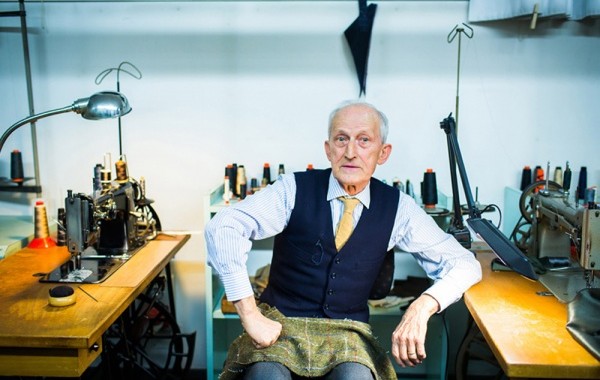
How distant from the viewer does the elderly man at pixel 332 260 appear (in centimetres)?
178

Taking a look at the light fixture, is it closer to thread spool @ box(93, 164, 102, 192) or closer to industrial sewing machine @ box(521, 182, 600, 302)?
thread spool @ box(93, 164, 102, 192)

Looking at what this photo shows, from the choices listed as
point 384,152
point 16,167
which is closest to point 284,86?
point 384,152

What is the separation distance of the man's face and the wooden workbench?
79 cm

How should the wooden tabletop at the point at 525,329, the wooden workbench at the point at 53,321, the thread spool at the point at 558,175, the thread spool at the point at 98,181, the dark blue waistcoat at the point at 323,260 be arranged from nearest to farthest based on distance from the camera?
the wooden tabletop at the point at 525,329
the wooden workbench at the point at 53,321
the dark blue waistcoat at the point at 323,260
the thread spool at the point at 98,181
the thread spool at the point at 558,175

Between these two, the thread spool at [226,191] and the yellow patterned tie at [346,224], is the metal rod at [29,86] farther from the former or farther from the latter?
the yellow patterned tie at [346,224]

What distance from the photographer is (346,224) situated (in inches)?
78.7

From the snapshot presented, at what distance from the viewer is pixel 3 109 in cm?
299

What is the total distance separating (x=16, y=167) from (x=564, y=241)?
2437 mm

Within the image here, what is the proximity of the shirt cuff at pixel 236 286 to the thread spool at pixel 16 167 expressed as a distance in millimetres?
1629

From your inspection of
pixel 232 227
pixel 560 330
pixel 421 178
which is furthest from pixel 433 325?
pixel 232 227

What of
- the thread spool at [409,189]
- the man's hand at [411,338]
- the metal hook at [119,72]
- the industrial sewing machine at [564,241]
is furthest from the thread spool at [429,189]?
the metal hook at [119,72]

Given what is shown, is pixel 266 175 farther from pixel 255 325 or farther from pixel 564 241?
pixel 564 241

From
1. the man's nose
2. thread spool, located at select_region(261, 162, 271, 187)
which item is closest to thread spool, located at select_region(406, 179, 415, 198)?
thread spool, located at select_region(261, 162, 271, 187)

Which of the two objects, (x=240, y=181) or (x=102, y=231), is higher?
(x=240, y=181)
